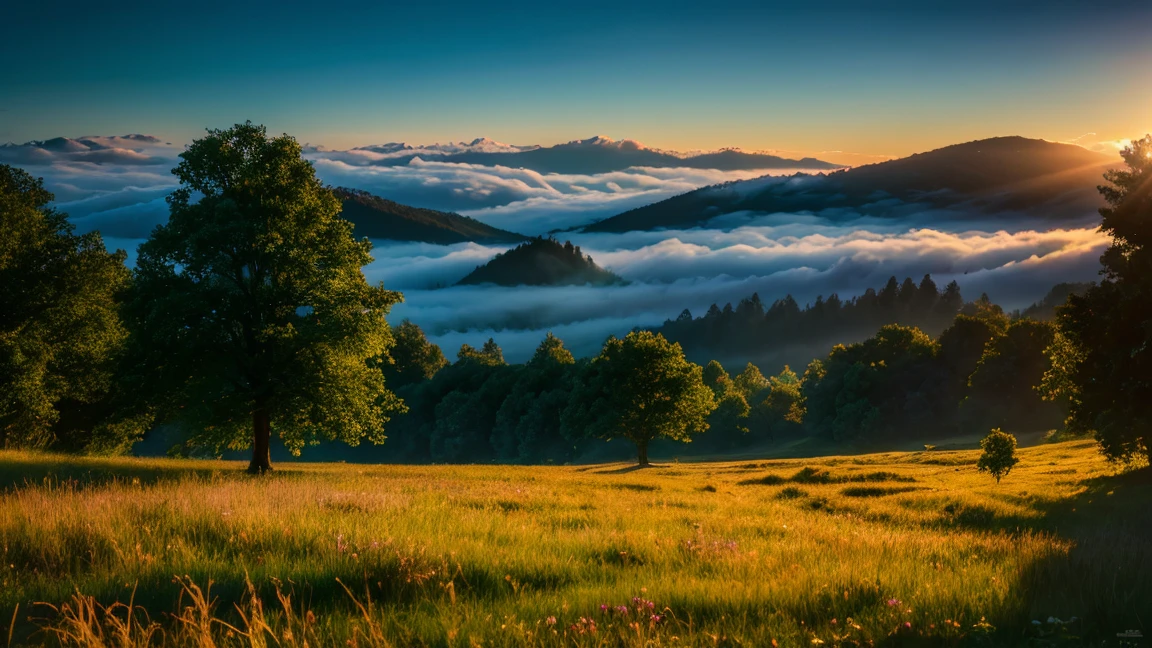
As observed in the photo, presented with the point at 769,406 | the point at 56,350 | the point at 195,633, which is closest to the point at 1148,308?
the point at 195,633

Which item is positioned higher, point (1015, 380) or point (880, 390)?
point (1015, 380)

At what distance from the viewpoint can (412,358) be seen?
503 ft

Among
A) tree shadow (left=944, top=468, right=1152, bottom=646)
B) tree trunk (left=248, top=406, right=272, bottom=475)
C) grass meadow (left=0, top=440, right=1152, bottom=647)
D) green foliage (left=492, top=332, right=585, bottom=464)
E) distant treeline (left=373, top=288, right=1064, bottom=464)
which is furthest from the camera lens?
green foliage (left=492, top=332, right=585, bottom=464)

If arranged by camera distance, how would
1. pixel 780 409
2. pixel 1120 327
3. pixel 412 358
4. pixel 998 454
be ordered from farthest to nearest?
pixel 412 358, pixel 780 409, pixel 998 454, pixel 1120 327

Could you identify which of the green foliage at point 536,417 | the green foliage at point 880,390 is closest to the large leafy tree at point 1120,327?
the green foliage at point 536,417

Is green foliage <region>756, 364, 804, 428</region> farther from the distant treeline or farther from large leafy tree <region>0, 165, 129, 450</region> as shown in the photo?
large leafy tree <region>0, 165, 129, 450</region>

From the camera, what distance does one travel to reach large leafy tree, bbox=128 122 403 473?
92.7ft

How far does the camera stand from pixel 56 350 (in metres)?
36.8

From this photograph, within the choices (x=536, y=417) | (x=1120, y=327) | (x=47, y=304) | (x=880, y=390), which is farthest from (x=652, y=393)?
(x=880, y=390)

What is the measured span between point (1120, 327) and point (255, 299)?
3532 centimetres

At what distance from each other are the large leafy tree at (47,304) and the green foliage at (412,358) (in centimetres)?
11005

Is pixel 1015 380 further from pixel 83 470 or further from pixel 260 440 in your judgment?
pixel 83 470

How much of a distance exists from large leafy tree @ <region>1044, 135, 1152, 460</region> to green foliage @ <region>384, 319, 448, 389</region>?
129552 mm

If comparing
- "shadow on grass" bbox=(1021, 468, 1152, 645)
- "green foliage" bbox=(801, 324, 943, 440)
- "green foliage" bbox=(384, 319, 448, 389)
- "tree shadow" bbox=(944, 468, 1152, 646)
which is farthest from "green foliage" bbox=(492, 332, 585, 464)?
"tree shadow" bbox=(944, 468, 1152, 646)
